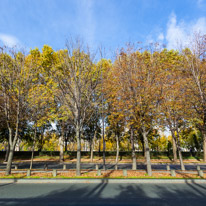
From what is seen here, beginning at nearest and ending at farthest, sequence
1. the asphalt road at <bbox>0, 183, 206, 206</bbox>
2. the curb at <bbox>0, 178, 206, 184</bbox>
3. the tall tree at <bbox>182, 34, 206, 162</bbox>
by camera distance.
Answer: the asphalt road at <bbox>0, 183, 206, 206</bbox>
the curb at <bbox>0, 178, 206, 184</bbox>
the tall tree at <bbox>182, 34, 206, 162</bbox>

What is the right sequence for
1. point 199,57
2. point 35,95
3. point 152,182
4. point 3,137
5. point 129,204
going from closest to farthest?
point 129,204, point 152,182, point 199,57, point 35,95, point 3,137

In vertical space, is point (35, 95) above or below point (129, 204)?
above

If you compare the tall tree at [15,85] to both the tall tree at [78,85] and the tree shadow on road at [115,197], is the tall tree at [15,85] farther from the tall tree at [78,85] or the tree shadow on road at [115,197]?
the tree shadow on road at [115,197]

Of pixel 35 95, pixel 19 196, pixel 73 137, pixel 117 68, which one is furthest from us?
pixel 73 137

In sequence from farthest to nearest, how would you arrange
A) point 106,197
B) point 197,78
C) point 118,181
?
point 197,78
point 118,181
point 106,197

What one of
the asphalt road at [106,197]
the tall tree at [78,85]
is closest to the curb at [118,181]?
the asphalt road at [106,197]

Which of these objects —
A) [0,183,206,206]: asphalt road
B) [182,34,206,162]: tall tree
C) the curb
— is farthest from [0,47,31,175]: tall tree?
[182,34,206,162]: tall tree

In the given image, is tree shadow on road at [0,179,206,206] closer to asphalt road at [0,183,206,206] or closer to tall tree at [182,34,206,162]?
A: asphalt road at [0,183,206,206]

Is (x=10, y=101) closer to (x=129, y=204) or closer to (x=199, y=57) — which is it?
(x=129, y=204)

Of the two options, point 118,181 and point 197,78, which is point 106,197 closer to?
point 118,181

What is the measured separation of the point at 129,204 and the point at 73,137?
2798 cm

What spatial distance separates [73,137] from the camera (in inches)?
1271

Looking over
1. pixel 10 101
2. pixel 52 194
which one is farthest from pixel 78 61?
pixel 52 194

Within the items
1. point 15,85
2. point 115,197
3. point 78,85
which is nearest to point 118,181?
point 115,197
